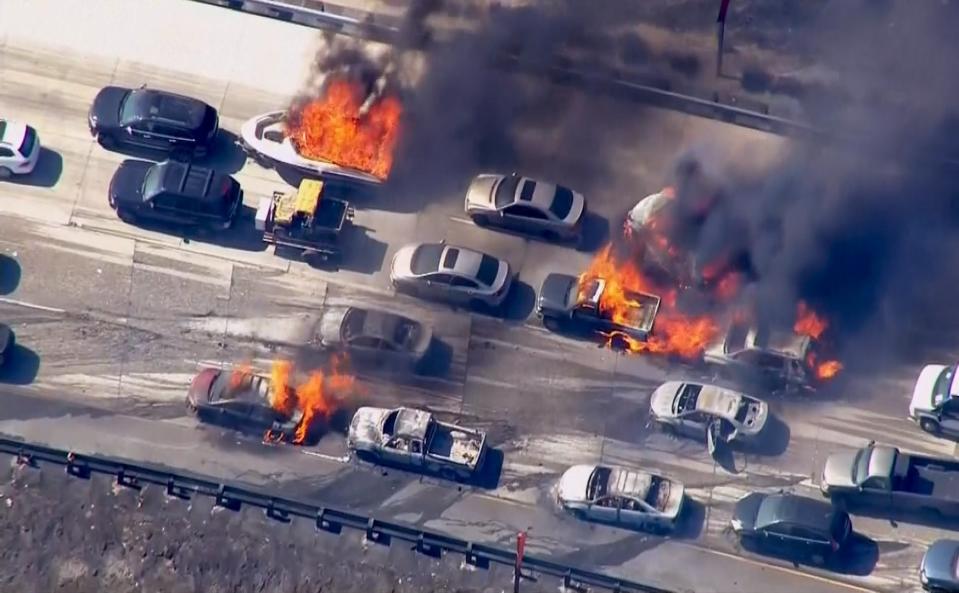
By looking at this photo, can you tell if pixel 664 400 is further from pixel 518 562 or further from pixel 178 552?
pixel 178 552

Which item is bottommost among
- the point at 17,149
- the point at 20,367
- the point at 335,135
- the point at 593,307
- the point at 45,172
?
the point at 20,367

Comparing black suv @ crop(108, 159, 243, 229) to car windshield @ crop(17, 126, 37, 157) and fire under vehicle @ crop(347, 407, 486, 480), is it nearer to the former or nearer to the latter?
car windshield @ crop(17, 126, 37, 157)

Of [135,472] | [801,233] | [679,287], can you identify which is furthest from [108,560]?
[801,233]

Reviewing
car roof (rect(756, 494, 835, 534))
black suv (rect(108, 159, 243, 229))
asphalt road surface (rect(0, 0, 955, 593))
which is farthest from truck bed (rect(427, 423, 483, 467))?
black suv (rect(108, 159, 243, 229))

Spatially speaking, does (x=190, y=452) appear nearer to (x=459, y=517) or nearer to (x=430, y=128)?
(x=459, y=517)

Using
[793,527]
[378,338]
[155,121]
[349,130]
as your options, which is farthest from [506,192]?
[793,527]

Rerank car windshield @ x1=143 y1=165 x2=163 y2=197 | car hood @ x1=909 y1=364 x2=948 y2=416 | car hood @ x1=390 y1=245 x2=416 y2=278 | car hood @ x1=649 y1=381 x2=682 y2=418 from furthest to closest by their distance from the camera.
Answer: car windshield @ x1=143 y1=165 x2=163 y2=197 < car hood @ x1=390 y1=245 x2=416 y2=278 < car hood @ x1=649 y1=381 x2=682 y2=418 < car hood @ x1=909 y1=364 x2=948 y2=416

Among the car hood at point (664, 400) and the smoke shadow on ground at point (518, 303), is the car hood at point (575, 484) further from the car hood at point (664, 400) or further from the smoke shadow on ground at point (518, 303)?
the smoke shadow on ground at point (518, 303)
